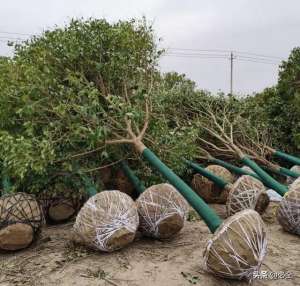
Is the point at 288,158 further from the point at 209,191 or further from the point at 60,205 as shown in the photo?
the point at 60,205

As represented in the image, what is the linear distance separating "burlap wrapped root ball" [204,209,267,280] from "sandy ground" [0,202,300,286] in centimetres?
26

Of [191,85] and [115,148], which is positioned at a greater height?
[191,85]

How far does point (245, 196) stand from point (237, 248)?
260cm

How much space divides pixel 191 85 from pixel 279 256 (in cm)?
627

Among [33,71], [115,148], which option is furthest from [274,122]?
[33,71]

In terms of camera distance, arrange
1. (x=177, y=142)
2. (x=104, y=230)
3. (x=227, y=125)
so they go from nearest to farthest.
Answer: (x=104, y=230)
(x=177, y=142)
(x=227, y=125)

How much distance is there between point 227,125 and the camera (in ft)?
30.9

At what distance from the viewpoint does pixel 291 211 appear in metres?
5.38

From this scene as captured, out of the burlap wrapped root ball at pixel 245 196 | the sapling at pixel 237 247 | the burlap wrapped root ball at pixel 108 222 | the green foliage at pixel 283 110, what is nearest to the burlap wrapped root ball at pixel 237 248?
the sapling at pixel 237 247

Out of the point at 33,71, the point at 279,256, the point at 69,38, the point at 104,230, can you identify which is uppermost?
the point at 69,38

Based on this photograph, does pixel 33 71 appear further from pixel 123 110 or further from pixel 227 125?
pixel 227 125

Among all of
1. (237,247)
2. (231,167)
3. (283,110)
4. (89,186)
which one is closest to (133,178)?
(89,186)

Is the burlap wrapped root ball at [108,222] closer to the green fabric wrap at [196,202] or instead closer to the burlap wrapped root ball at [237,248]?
the green fabric wrap at [196,202]

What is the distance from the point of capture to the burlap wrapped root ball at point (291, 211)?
5.32 metres
